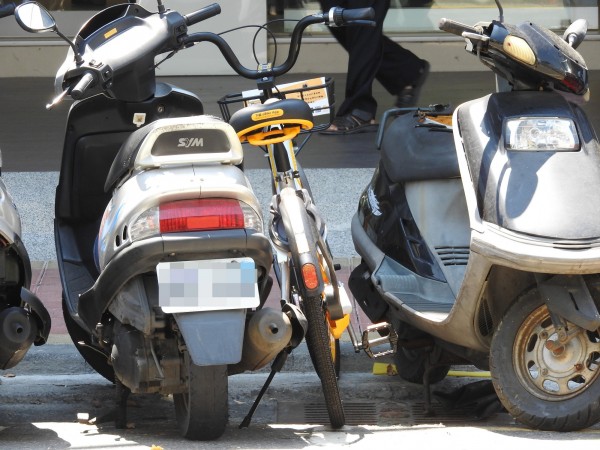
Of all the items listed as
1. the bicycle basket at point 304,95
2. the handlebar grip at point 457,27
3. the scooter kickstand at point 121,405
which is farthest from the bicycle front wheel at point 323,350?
the handlebar grip at point 457,27

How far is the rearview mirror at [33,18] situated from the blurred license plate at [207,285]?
3.33 feet

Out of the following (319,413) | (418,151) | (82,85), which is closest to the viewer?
(82,85)

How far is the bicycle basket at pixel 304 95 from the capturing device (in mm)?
5211

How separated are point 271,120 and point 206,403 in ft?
3.55

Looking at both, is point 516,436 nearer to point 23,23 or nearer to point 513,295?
point 513,295

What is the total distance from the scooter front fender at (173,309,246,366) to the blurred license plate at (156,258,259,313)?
28 mm

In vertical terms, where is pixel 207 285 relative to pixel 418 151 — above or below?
above

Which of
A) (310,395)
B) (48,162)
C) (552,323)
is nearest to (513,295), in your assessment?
(552,323)

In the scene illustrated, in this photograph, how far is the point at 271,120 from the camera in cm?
481

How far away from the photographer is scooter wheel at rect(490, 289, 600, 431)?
4391 mm

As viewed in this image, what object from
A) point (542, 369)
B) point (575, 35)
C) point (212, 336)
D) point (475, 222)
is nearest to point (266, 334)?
point (212, 336)

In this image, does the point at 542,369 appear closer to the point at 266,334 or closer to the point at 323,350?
the point at 323,350

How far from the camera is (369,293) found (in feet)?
18.0

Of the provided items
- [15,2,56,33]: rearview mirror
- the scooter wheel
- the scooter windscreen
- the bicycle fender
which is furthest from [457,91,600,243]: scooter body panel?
[15,2,56,33]: rearview mirror
